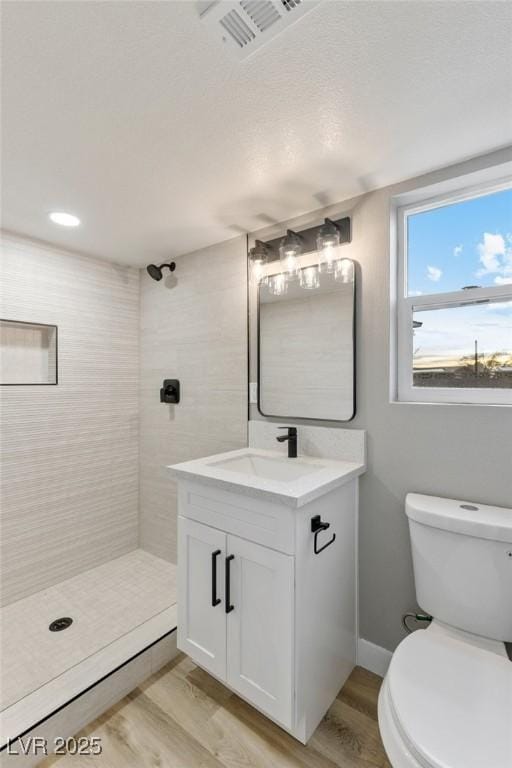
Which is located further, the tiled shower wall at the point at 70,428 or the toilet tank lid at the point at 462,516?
the tiled shower wall at the point at 70,428

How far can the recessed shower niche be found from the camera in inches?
82.6

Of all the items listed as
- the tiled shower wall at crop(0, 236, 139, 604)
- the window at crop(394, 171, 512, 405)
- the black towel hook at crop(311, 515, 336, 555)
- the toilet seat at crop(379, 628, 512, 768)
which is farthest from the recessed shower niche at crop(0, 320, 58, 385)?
the toilet seat at crop(379, 628, 512, 768)

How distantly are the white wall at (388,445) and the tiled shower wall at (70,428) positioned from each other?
1645mm

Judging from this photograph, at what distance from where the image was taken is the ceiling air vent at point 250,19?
2.67ft

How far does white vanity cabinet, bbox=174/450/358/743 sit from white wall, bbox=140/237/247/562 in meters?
0.70

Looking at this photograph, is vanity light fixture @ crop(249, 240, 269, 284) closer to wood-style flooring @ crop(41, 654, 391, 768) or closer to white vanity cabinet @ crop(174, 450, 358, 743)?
white vanity cabinet @ crop(174, 450, 358, 743)

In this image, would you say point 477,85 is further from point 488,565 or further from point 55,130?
point 488,565

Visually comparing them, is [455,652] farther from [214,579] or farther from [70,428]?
[70,428]

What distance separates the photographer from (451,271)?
1540mm

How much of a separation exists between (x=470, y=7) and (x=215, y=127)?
→ 2.41ft

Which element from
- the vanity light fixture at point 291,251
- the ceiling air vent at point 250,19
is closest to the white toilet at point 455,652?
the vanity light fixture at point 291,251

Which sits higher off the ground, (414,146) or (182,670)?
(414,146)

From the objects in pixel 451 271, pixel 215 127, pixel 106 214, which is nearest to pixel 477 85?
pixel 451 271

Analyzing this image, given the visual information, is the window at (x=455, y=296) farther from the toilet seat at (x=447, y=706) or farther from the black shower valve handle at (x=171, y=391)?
the black shower valve handle at (x=171, y=391)
